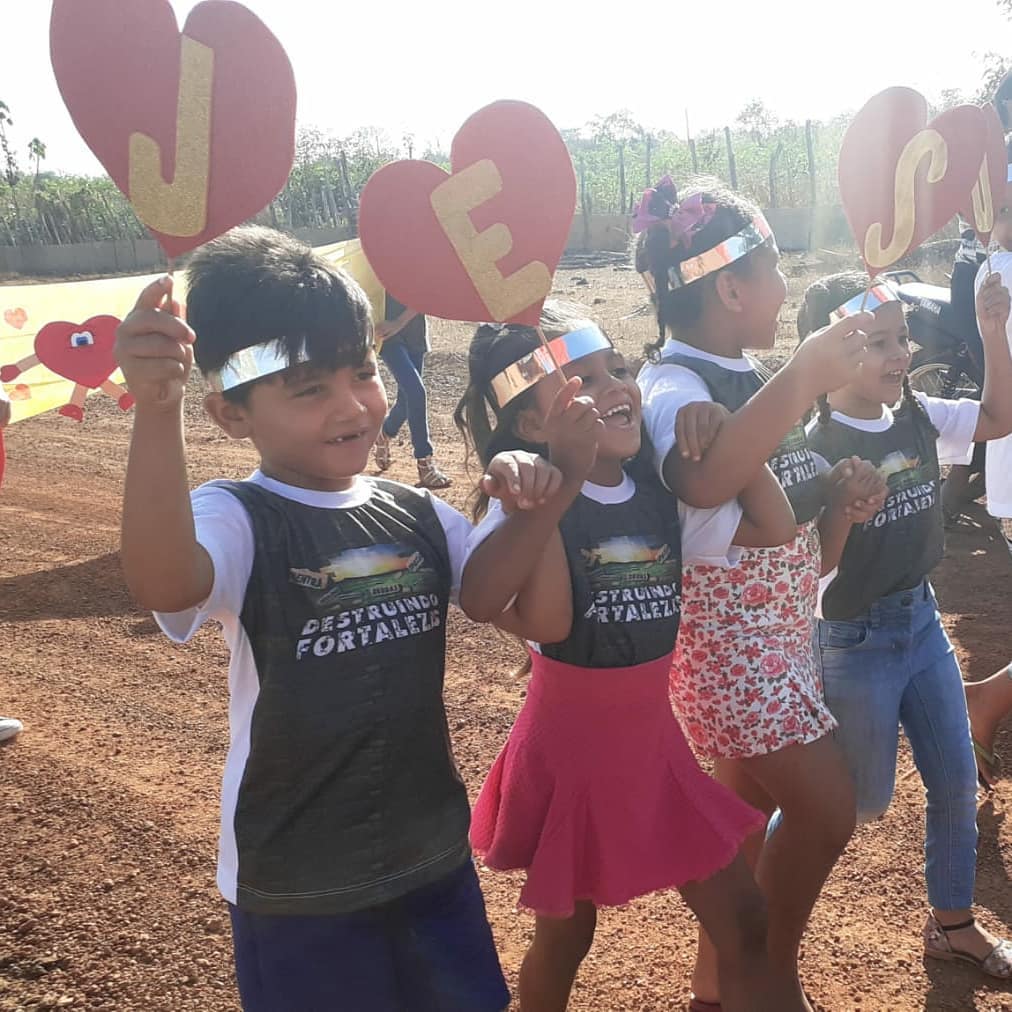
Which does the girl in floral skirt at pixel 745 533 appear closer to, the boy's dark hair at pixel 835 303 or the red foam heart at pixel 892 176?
the red foam heart at pixel 892 176

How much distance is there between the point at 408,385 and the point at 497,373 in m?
5.05

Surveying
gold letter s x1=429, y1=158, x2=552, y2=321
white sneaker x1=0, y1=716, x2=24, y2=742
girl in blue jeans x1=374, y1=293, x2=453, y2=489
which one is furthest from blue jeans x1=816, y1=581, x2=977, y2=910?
girl in blue jeans x1=374, y1=293, x2=453, y2=489

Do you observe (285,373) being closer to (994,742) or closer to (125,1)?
(125,1)

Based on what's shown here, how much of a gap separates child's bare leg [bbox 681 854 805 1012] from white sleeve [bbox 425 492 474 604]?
72 centimetres

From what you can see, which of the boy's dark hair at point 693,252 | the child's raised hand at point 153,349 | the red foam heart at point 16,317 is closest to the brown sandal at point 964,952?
the boy's dark hair at point 693,252

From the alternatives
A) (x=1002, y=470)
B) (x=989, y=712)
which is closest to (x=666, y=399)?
(x=989, y=712)

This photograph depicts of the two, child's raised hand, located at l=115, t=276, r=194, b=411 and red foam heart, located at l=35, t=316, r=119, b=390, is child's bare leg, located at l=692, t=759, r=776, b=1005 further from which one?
red foam heart, located at l=35, t=316, r=119, b=390

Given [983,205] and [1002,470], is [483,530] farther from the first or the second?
[1002,470]

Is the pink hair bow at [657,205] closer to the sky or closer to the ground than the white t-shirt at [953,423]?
closer to the sky

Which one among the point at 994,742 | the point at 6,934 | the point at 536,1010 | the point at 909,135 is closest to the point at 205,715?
the point at 6,934

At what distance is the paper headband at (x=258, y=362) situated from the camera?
159cm

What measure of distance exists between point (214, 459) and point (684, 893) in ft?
20.3

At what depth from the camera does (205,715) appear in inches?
151

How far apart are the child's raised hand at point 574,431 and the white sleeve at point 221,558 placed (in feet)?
1.66
